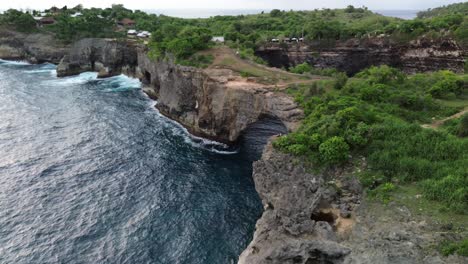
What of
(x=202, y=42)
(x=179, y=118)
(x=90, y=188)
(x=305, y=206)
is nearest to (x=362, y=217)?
(x=305, y=206)

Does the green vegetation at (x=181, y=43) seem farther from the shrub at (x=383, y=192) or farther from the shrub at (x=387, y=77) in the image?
the shrub at (x=383, y=192)

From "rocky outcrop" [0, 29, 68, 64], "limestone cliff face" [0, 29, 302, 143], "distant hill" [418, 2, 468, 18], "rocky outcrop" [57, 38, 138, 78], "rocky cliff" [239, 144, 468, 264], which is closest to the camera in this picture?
"rocky cliff" [239, 144, 468, 264]

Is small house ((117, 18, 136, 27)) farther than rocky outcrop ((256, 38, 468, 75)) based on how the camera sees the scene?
Yes

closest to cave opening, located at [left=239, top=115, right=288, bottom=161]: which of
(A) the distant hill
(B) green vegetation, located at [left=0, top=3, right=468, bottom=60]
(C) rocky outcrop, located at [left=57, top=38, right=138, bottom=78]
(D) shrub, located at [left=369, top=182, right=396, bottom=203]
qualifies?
(B) green vegetation, located at [left=0, top=3, right=468, bottom=60]

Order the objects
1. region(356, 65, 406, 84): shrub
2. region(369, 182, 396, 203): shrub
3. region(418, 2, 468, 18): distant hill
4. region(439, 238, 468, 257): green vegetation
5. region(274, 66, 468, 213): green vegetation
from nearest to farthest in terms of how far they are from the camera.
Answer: region(439, 238, 468, 257): green vegetation → region(369, 182, 396, 203): shrub → region(274, 66, 468, 213): green vegetation → region(356, 65, 406, 84): shrub → region(418, 2, 468, 18): distant hill

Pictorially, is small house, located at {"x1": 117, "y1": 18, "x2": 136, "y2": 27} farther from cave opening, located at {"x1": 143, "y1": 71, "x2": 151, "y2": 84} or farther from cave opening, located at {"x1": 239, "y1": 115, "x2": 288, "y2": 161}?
cave opening, located at {"x1": 239, "y1": 115, "x2": 288, "y2": 161}

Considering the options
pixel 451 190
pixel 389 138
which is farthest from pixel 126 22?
pixel 451 190

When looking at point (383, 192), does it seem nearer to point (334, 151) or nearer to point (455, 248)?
point (334, 151)
